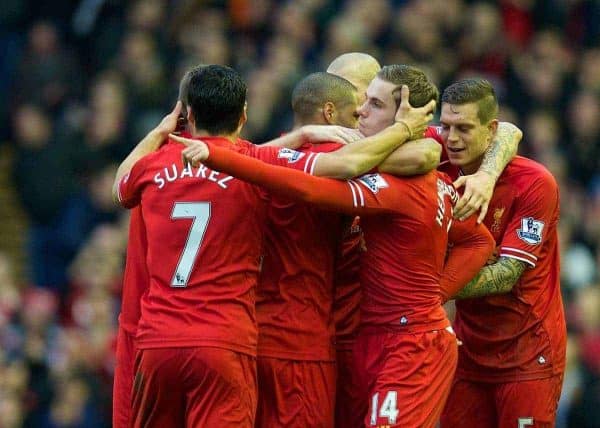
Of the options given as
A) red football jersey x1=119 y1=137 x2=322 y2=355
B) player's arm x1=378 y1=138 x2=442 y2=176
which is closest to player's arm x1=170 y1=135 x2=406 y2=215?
player's arm x1=378 y1=138 x2=442 y2=176

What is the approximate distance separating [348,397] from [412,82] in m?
1.77

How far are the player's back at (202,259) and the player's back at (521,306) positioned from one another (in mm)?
1695

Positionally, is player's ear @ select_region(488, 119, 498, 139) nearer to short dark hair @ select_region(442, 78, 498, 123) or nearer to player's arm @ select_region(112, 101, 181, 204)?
short dark hair @ select_region(442, 78, 498, 123)

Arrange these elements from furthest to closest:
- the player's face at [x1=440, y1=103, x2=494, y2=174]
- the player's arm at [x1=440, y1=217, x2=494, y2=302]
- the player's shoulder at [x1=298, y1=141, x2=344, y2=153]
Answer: the player's face at [x1=440, y1=103, x2=494, y2=174], the player's arm at [x1=440, y1=217, x2=494, y2=302], the player's shoulder at [x1=298, y1=141, x2=344, y2=153]

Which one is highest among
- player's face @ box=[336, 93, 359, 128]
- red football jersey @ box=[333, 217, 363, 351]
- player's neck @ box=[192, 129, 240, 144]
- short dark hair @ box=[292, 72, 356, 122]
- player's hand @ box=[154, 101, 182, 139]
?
short dark hair @ box=[292, 72, 356, 122]

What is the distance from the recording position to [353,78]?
909 cm

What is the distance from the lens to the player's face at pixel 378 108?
8.10 metres

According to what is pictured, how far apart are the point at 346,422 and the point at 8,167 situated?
7412mm

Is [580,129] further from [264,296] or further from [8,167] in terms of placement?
[264,296]

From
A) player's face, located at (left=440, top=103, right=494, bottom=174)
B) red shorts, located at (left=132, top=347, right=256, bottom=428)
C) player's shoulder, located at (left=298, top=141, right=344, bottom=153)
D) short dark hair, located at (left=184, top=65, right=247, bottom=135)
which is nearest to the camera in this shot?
red shorts, located at (left=132, top=347, right=256, bottom=428)

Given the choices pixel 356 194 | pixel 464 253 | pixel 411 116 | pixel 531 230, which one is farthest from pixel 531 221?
pixel 356 194

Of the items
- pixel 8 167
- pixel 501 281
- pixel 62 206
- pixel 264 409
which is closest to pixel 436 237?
pixel 501 281

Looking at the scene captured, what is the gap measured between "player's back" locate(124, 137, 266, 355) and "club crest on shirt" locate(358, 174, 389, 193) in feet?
1.84

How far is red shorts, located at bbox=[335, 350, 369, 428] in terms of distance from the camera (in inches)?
325
